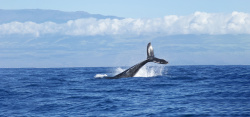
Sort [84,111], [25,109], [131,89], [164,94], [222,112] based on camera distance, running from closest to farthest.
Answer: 1. [222,112]
2. [84,111]
3. [25,109]
4. [164,94]
5. [131,89]

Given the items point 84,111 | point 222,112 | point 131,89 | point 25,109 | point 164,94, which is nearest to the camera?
point 222,112

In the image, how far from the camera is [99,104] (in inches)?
723

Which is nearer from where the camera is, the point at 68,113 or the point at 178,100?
the point at 68,113

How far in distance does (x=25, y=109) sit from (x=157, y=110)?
274 inches

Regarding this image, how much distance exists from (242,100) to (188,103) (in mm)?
3348

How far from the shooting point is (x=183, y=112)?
1562 centimetres

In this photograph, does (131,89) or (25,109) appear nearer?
(25,109)

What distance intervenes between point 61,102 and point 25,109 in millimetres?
2319

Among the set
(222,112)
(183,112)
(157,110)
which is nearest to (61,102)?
(157,110)

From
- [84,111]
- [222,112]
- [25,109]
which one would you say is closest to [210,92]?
[222,112]

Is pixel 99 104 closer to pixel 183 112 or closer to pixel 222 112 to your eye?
pixel 183 112

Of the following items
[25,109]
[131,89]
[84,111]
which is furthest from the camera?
[131,89]

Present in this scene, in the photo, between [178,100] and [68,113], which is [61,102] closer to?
[68,113]

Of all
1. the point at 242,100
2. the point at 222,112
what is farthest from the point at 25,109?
the point at 242,100
